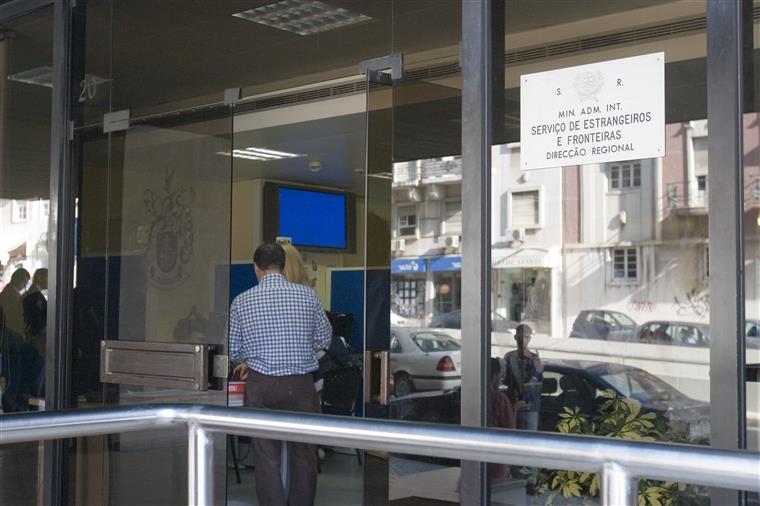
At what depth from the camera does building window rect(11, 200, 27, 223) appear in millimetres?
5211

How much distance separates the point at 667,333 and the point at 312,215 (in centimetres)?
713

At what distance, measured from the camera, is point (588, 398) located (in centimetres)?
427

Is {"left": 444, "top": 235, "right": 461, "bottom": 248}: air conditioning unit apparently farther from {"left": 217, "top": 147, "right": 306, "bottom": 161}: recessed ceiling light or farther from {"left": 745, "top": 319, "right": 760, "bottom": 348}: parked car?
{"left": 217, "top": 147, "right": 306, "bottom": 161}: recessed ceiling light

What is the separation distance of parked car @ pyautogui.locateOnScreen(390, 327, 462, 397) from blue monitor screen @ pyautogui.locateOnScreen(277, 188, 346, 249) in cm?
652

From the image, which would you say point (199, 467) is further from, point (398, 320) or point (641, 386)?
point (641, 386)

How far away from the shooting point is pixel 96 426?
222 cm

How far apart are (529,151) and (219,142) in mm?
1831

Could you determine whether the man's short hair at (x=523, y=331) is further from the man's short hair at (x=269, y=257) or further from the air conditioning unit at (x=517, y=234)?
the man's short hair at (x=269, y=257)

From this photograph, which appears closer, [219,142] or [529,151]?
[529,151]

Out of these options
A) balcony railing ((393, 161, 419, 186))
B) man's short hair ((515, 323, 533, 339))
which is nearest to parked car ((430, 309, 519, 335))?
man's short hair ((515, 323, 533, 339))

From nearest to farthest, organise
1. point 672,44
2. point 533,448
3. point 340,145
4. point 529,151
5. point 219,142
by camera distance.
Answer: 1. point 533,448
2. point 529,151
3. point 672,44
4. point 219,142
5. point 340,145

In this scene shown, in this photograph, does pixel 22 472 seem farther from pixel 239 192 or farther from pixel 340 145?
pixel 239 192

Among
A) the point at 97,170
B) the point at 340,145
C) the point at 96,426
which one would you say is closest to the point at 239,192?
the point at 340,145

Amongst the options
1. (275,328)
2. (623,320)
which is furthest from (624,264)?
(275,328)
